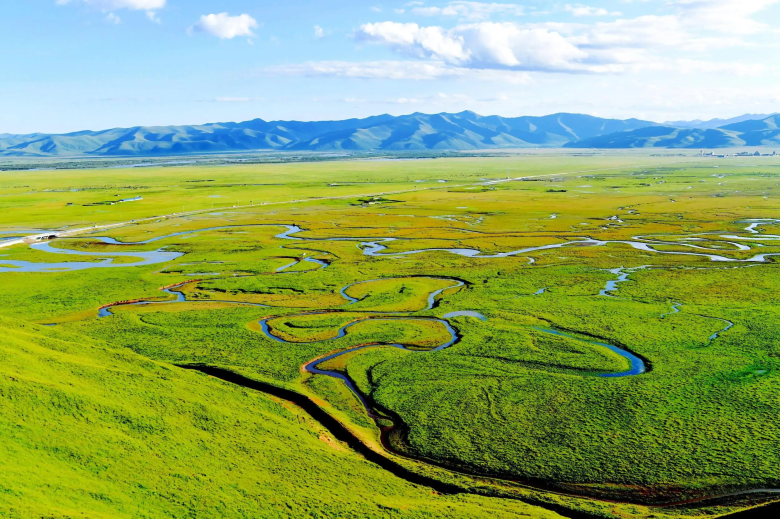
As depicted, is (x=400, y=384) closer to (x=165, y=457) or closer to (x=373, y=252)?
(x=165, y=457)

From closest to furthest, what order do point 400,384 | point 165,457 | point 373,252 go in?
point 165,457, point 400,384, point 373,252

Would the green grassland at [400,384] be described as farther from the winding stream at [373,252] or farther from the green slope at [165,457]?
the winding stream at [373,252]

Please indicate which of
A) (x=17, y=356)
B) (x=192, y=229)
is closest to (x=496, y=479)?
(x=17, y=356)

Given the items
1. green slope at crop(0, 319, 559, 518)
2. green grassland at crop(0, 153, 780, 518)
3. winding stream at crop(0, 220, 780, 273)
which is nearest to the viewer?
green slope at crop(0, 319, 559, 518)

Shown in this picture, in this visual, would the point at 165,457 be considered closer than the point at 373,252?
Yes

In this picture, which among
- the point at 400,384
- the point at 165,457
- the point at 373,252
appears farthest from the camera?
the point at 373,252

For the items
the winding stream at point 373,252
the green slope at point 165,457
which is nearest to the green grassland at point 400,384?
the green slope at point 165,457

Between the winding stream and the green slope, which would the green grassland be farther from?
the winding stream

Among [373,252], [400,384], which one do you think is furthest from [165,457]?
[373,252]

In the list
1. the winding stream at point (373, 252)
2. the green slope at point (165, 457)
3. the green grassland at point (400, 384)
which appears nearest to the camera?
the green slope at point (165, 457)

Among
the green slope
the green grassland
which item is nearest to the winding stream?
the green grassland
